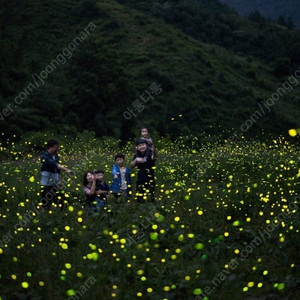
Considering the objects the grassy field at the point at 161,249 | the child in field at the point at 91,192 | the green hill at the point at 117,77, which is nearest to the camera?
the grassy field at the point at 161,249

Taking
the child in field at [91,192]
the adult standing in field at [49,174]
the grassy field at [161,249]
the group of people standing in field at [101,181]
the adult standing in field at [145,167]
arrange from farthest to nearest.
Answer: the adult standing in field at [145,167] < the adult standing in field at [49,174] < the group of people standing in field at [101,181] < the child in field at [91,192] < the grassy field at [161,249]

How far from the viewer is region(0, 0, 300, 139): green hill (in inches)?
1089

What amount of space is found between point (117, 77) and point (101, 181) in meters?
24.5

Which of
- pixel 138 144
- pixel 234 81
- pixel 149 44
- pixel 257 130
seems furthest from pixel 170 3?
pixel 138 144

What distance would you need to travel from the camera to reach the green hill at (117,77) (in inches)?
1089

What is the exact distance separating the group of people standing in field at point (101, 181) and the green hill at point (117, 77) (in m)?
10.9

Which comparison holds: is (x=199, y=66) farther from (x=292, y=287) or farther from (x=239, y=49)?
(x=292, y=287)

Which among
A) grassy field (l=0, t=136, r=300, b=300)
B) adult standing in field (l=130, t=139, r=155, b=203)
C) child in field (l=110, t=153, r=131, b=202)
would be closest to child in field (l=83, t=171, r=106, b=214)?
grassy field (l=0, t=136, r=300, b=300)

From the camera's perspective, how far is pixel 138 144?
29.4ft

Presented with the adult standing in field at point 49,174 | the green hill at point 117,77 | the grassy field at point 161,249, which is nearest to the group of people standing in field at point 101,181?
the adult standing in field at point 49,174

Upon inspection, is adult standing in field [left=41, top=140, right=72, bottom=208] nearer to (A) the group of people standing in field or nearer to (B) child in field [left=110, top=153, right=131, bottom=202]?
(A) the group of people standing in field

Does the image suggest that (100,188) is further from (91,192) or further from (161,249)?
(161,249)

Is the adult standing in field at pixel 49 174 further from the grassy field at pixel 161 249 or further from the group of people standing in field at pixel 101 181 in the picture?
the grassy field at pixel 161 249

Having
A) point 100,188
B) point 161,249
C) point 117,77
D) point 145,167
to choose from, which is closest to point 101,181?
point 100,188
